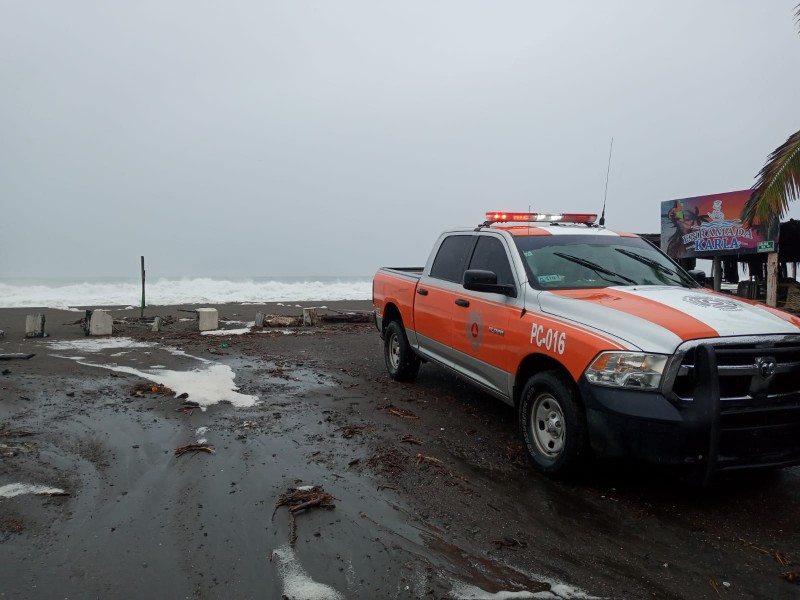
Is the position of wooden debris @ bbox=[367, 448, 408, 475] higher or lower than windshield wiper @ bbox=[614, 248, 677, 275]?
lower

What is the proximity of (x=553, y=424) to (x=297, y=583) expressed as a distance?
7.21ft

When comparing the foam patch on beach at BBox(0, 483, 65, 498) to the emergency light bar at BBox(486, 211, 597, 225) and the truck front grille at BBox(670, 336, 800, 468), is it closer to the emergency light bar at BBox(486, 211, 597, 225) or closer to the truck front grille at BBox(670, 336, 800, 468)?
the truck front grille at BBox(670, 336, 800, 468)

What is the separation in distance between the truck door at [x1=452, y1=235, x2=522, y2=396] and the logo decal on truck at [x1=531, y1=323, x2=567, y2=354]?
0.32 meters

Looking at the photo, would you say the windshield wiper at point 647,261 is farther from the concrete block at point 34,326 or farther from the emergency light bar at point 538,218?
the concrete block at point 34,326

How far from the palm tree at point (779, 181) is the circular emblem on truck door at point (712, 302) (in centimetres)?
431

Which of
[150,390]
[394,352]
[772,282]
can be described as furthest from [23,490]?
[772,282]

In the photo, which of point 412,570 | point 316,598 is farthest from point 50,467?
point 412,570

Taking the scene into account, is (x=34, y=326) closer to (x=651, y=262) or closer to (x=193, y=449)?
(x=193, y=449)

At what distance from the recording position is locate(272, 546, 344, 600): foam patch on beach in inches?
109

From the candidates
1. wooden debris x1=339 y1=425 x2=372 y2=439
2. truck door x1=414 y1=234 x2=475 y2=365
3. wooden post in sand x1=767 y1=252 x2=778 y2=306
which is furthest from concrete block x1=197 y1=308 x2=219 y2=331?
wooden post in sand x1=767 y1=252 x2=778 y2=306

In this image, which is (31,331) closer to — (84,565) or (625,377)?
(84,565)

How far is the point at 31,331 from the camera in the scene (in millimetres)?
10625

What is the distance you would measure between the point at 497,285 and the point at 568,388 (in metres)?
1.16

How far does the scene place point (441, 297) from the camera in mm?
6086
